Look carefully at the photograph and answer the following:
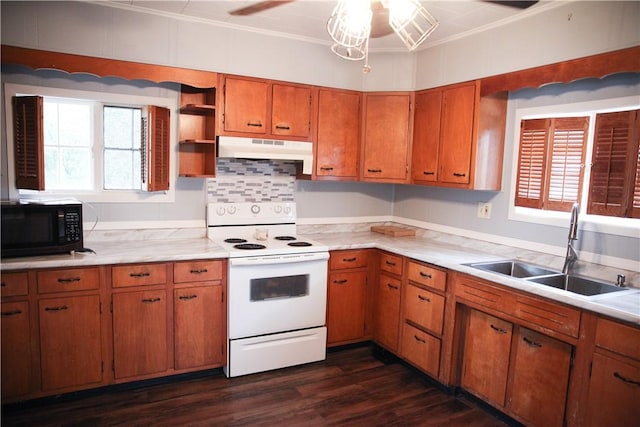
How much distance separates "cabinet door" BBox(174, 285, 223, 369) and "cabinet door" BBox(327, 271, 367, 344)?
889 mm

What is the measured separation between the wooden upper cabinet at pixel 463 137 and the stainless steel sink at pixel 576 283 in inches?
31.9

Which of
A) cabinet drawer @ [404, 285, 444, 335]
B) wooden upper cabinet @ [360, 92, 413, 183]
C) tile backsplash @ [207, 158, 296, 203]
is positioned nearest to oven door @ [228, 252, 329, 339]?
cabinet drawer @ [404, 285, 444, 335]

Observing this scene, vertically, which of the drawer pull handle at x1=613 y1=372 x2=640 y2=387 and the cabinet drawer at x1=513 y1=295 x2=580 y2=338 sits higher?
the cabinet drawer at x1=513 y1=295 x2=580 y2=338

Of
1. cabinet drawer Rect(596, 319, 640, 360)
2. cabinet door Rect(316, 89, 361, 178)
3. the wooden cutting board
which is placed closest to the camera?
cabinet drawer Rect(596, 319, 640, 360)

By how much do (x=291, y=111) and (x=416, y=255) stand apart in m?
1.48

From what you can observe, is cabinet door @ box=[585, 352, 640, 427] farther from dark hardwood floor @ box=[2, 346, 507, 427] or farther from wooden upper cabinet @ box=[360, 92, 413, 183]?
wooden upper cabinet @ box=[360, 92, 413, 183]

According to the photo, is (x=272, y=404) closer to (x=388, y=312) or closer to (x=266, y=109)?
(x=388, y=312)

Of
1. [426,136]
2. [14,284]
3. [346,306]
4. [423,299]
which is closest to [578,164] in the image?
[426,136]

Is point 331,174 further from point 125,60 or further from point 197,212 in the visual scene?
point 125,60

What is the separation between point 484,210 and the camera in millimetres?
3299

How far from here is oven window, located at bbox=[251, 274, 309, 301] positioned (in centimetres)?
306

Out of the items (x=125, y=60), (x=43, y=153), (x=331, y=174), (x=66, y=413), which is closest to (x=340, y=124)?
(x=331, y=174)

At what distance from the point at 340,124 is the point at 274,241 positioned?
1130mm

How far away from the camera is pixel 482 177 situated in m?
3.12
